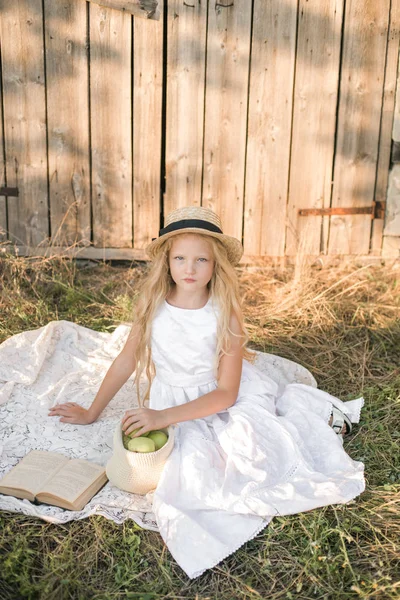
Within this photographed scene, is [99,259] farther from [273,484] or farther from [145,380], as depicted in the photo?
[273,484]

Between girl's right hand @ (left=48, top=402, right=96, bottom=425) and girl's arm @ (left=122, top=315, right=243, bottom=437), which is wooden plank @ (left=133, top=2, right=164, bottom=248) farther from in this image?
girl's arm @ (left=122, top=315, right=243, bottom=437)

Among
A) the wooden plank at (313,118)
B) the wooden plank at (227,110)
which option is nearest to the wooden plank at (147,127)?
the wooden plank at (227,110)

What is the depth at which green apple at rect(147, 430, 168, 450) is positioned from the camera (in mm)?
2301

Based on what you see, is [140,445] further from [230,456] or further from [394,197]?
[394,197]

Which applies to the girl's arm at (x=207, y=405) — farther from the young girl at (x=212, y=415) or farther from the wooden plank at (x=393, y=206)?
the wooden plank at (x=393, y=206)

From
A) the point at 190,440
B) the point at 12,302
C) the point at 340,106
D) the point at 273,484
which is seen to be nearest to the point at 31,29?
the point at 12,302

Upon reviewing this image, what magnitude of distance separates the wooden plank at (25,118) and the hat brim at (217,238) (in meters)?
1.78

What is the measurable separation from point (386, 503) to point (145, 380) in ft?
4.45

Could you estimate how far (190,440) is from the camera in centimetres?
239

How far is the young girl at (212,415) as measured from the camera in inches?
85.9

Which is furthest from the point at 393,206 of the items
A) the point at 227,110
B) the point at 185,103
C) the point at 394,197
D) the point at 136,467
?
the point at 136,467

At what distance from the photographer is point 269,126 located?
4.12m

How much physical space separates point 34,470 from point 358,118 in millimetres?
2941

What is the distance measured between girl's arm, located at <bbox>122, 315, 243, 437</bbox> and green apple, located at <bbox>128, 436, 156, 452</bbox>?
0.02 metres
